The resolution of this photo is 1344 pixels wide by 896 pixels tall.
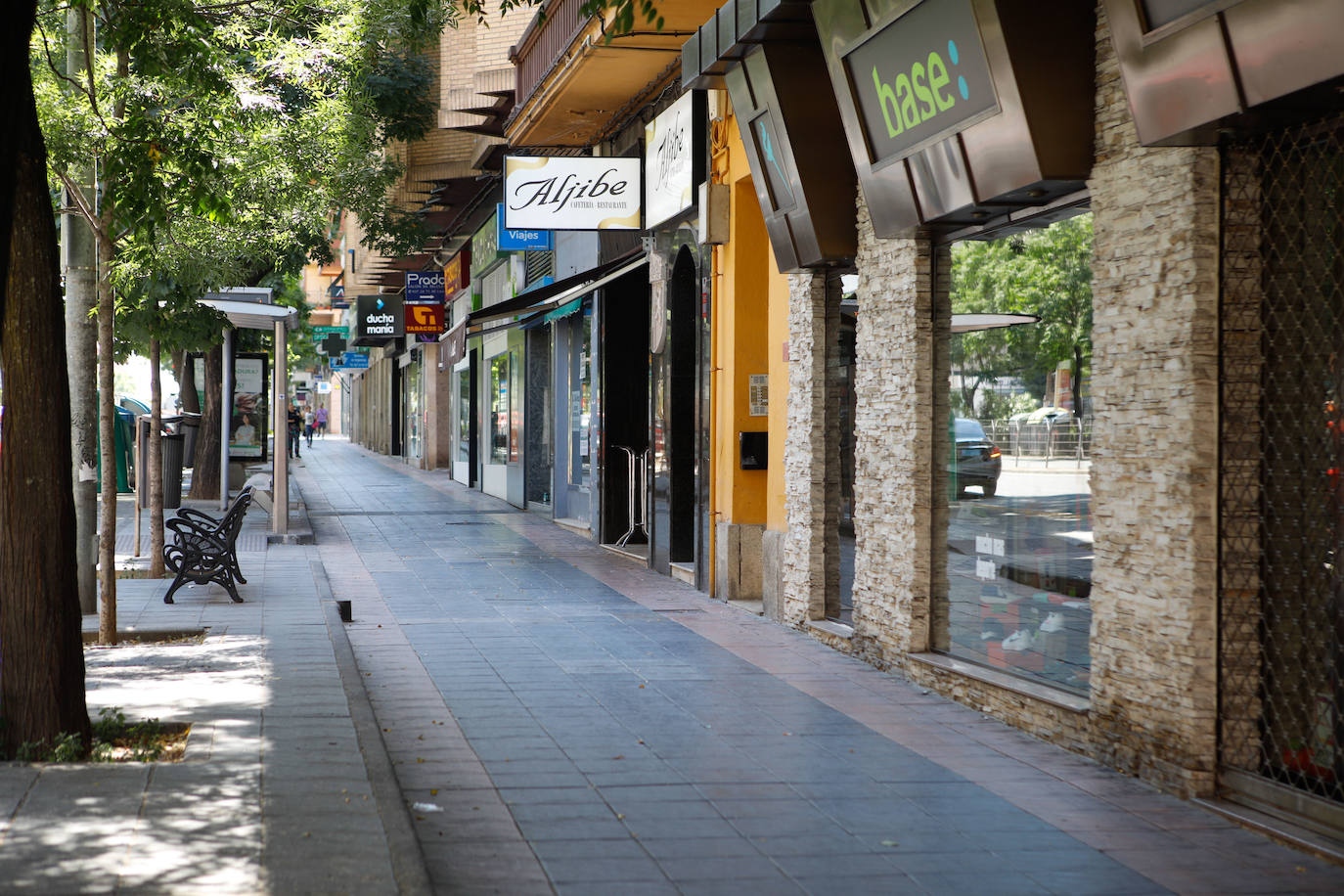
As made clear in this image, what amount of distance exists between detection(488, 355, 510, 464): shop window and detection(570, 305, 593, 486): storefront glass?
203 inches

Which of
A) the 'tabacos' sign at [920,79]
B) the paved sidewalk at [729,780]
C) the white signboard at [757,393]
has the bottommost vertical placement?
the paved sidewalk at [729,780]

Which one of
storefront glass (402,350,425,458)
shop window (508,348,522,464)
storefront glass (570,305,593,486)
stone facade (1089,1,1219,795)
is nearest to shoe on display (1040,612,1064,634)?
stone facade (1089,1,1219,795)

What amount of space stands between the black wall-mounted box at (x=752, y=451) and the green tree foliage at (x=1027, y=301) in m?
3.79

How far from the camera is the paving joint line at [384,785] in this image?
441 cm

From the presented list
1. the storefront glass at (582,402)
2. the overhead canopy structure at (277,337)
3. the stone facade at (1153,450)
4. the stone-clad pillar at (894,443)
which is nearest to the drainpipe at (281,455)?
the overhead canopy structure at (277,337)

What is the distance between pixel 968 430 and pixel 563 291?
953 cm

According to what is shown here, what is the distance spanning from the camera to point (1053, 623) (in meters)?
7.25

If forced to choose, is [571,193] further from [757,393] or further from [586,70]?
[757,393]

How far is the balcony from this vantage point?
40.5 feet

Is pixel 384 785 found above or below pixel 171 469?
below

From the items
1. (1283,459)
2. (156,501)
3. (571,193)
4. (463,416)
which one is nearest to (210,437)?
(463,416)

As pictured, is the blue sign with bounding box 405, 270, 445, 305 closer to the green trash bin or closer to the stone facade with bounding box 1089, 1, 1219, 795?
the green trash bin

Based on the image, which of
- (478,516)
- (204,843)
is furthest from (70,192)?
(478,516)

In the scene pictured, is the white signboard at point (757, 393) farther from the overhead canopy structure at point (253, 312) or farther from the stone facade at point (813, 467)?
the overhead canopy structure at point (253, 312)
